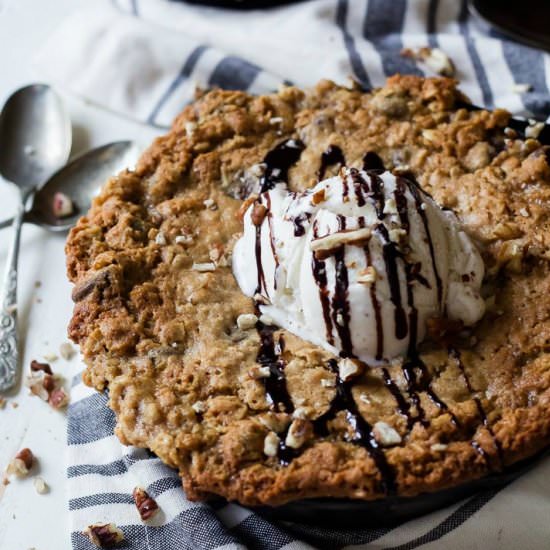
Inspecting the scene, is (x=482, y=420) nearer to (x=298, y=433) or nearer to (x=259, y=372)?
(x=298, y=433)

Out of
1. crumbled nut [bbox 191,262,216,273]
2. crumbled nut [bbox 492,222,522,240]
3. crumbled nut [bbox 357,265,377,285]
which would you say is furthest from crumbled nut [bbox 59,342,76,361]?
crumbled nut [bbox 492,222,522,240]

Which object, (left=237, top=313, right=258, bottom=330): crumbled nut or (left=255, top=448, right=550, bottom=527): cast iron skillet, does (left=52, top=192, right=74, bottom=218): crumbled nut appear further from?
(left=255, top=448, right=550, bottom=527): cast iron skillet

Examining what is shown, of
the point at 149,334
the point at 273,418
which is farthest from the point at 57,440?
the point at 273,418

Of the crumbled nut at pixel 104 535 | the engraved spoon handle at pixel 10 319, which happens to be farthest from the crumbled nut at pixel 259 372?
the engraved spoon handle at pixel 10 319

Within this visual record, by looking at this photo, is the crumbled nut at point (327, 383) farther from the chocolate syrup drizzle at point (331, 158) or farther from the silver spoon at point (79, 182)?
the silver spoon at point (79, 182)

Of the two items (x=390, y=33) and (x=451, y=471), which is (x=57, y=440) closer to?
(x=451, y=471)
